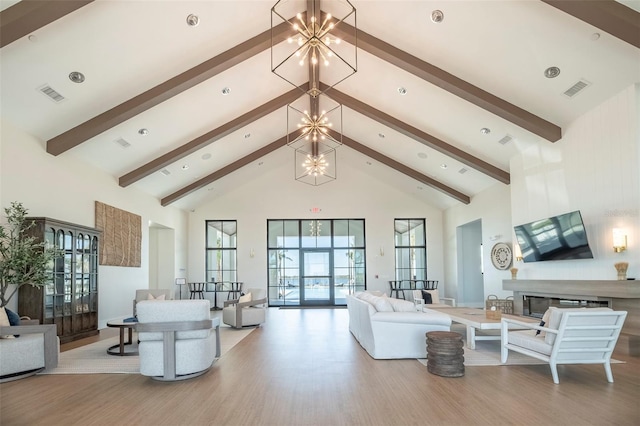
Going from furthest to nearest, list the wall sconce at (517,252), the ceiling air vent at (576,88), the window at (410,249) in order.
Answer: the window at (410,249) < the wall sconce at (517,252) < the ceiling air vent at (576,88)

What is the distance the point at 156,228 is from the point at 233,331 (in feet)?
22.1

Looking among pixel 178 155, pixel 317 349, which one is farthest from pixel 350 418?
pixel 178 155

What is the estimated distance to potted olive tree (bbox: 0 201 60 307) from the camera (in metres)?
6.14

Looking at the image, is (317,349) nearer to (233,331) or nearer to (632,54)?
(233,331)

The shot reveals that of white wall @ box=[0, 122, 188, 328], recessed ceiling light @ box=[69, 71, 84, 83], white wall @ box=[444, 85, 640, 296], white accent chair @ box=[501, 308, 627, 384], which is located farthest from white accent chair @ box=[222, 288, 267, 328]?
white accent chair @ box=[501, 308, 627, 384]

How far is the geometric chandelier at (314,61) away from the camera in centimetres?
559

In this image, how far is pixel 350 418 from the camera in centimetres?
367

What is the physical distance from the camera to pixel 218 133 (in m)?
10.4

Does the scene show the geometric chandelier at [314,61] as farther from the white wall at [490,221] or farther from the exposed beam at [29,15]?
the white wall at [490,221]

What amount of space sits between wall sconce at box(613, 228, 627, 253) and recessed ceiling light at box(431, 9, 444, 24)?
12.6ft

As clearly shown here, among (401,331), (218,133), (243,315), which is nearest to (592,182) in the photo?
(401,331)

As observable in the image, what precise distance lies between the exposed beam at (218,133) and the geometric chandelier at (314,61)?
490 millimetres

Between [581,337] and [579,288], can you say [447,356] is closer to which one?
[581,337]

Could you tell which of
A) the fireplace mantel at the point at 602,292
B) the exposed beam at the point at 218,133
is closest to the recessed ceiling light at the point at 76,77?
the exposed beam at the point at 218,133
